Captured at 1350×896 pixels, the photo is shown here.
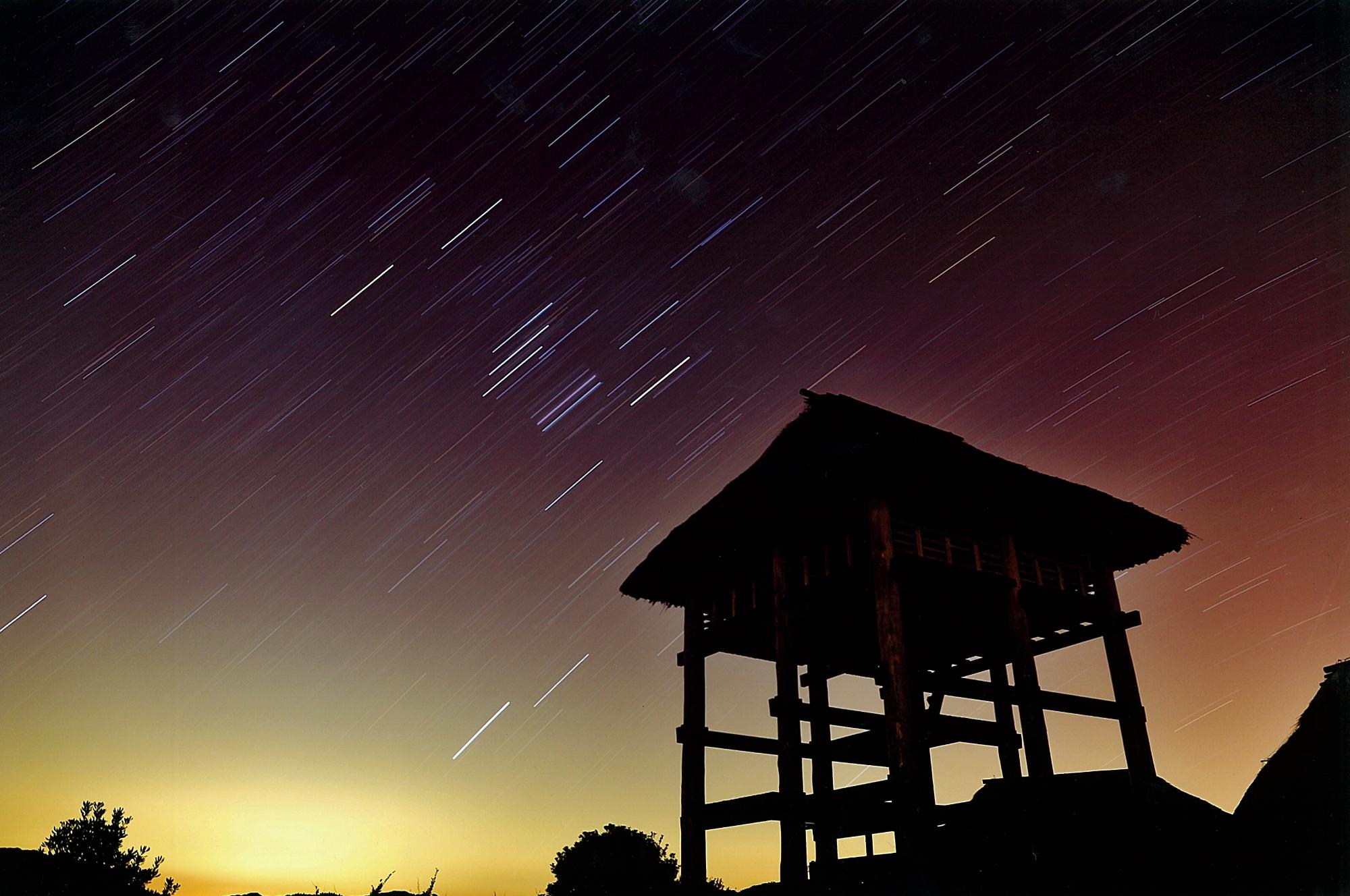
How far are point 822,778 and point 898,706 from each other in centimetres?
503

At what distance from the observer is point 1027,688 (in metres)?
9.43

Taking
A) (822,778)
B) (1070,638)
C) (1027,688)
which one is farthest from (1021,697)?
(822,778)

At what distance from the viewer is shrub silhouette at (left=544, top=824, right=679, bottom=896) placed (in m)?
37.6

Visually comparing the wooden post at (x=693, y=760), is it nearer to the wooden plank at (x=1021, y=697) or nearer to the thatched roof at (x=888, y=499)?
the thatched roof at (x=888, y=499)

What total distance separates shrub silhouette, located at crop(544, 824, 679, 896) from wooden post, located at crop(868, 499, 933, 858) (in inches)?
1281

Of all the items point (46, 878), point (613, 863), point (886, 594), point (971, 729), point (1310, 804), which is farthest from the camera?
point (613, 863)

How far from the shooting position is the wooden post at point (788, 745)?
9.51 metres

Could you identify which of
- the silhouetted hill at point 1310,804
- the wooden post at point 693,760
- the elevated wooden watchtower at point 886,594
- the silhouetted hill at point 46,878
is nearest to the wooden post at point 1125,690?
the elevated wooden watchtower at point 886,594

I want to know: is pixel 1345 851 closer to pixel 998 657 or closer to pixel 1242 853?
pixel 1242 853

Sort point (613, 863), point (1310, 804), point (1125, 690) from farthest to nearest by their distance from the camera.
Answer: point (613, 863)
point (1125, 690)
point (1310, 804)

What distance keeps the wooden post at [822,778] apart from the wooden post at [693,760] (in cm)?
166

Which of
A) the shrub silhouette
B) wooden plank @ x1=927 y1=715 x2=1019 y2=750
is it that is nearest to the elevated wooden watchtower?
wooden plank @ x1=927 y1=715 x2=1019 y2=750

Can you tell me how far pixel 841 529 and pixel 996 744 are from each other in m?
3.24

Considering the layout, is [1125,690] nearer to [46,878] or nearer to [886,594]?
[886,594]
